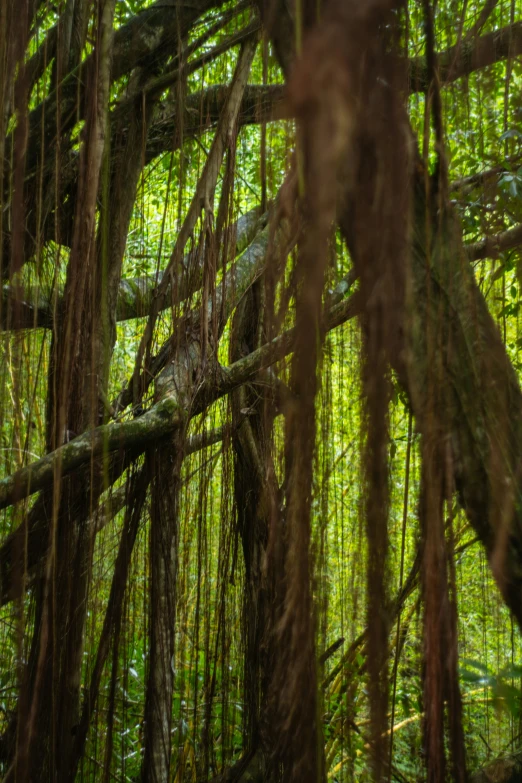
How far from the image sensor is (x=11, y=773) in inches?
51.4

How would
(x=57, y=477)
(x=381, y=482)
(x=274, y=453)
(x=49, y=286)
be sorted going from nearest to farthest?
(x=381, y=482)
(x=274, y=453)
(x=57, y=477)
(x=49, y=286)

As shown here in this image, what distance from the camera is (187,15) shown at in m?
1.46

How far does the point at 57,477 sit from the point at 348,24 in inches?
30.1

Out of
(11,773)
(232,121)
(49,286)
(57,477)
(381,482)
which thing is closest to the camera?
(381,482)

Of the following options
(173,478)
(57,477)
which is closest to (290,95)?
(57,477)

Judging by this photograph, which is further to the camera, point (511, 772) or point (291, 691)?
point (511, 772)

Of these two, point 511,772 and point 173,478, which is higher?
point 173,478

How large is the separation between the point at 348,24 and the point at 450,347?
0.80 feet

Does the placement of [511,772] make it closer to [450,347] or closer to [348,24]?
[450,347]

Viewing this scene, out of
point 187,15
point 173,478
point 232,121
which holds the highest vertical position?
point 187,15

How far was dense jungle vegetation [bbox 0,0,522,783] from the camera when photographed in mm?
521

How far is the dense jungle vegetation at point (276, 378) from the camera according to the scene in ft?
1.71

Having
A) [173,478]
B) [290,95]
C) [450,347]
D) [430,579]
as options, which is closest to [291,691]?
[430,579]

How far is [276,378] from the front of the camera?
0.74 metres
